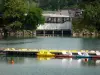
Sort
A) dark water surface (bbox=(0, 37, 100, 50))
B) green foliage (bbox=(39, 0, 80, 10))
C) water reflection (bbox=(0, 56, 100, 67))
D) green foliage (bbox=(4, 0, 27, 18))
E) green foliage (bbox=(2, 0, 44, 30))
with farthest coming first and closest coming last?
1. green foliage (bbox=(39, 0, 80, 10))
2. green foliage (bbox=(2, 0, 44, 30))
3. green foliage (bbox=(4, 0, 27, 18))
4. dark water surface (bbox=(0, 37, 100, 50))
5. water reflection (bbox=(0, 56, 100, 67))

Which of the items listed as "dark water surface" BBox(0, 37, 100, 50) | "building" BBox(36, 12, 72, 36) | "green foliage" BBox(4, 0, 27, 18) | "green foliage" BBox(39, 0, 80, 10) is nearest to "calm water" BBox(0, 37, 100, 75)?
"dark water surface" BBox(0, 37, 100, 50)

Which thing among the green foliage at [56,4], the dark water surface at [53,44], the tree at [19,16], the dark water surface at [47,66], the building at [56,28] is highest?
the green foliage at [56,4]

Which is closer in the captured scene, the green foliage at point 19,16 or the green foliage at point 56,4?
the green foliage at point 19,16

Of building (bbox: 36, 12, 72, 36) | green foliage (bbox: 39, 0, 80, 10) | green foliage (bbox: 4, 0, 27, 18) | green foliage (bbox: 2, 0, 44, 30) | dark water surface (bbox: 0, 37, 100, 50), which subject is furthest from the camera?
green foliage (bbox: 39, 0, 80, 10)

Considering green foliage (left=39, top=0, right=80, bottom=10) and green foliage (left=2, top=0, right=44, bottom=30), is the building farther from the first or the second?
green foliage (left=39, top=0, right=80, bottom=10)

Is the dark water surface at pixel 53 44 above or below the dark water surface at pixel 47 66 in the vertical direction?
above

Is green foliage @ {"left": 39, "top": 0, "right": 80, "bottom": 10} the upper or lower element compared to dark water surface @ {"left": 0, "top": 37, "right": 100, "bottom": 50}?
upper

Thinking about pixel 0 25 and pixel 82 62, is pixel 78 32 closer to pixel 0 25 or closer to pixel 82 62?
pixel 0 25

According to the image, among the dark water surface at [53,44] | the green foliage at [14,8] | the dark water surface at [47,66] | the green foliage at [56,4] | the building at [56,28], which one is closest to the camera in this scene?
the dark water surface at [47,66]

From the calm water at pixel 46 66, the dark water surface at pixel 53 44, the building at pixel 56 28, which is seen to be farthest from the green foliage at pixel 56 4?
the calm water at pixel 46 66

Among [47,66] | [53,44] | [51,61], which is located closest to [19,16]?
[53,44]

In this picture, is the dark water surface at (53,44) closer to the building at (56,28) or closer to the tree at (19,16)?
the tree at (19,16)

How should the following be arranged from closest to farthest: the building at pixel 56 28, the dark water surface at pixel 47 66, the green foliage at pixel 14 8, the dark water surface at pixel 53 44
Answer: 1. the dark water surface at pixel 47 66
2. the dark water surface at pixel 53 44
3. the green foliage at pixel 14 8
4. the building at pixel 56 28

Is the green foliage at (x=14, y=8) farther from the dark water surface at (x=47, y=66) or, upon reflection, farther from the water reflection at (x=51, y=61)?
the water reflection at (x=51, y=61)
